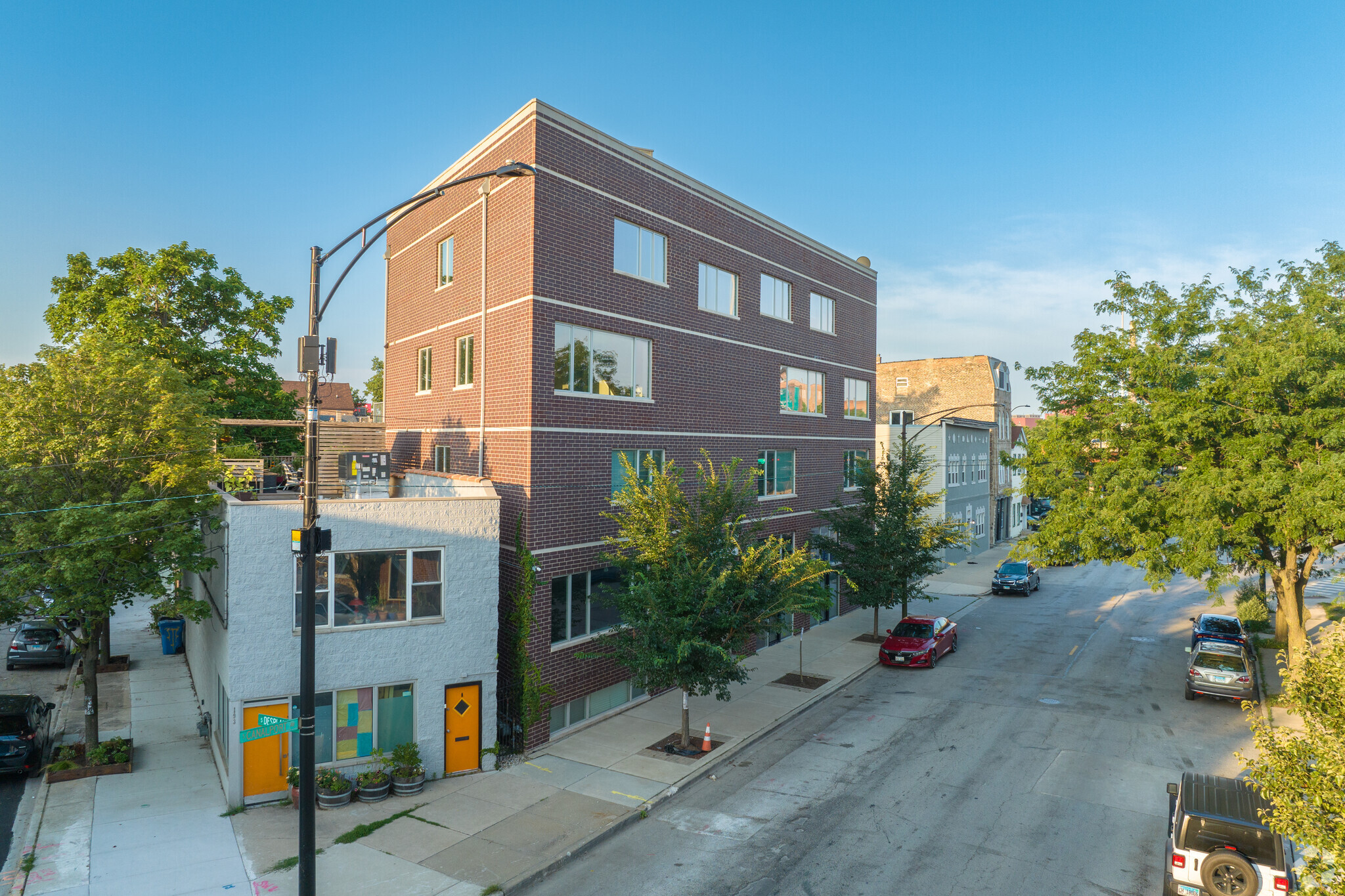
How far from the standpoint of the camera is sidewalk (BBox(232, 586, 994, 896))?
11773mm

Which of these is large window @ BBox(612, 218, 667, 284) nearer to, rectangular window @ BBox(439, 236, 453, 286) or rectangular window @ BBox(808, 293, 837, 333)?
rectangular window @ BBox(439, 236, 453, 286)

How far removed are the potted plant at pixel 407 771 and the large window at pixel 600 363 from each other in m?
8.42

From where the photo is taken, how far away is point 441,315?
2197 cm

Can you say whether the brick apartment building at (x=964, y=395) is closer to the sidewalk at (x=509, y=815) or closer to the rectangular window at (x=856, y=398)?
Result: the rectangular window at (x=856, y=398)

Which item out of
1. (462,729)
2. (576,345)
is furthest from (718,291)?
(462,729)

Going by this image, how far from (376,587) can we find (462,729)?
3438mm

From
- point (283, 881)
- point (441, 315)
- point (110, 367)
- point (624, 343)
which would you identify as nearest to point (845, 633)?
point (624, 343)

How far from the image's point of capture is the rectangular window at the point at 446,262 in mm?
21750

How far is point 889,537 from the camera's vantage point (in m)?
26.3

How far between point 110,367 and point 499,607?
32.2 ft

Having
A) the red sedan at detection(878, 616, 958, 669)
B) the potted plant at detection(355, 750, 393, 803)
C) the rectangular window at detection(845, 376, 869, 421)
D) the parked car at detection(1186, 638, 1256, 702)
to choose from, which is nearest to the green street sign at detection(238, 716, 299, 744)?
the potted plant at detection(355, 750, 393, 803)

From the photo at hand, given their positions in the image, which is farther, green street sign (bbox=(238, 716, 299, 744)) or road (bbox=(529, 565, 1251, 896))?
road (bbox=(529, 565, 1251, 896))

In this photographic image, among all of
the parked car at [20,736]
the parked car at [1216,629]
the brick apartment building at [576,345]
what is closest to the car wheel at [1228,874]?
the brick apartment building at [576,345]

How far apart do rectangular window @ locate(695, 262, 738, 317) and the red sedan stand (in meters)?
11.7
